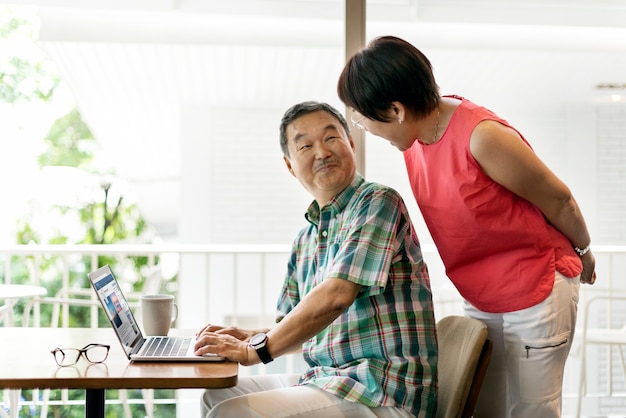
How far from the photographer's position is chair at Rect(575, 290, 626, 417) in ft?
12.7

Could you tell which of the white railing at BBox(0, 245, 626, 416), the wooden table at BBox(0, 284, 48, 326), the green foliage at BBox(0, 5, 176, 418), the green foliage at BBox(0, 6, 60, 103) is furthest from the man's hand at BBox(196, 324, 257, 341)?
the green foliage at BBox(0, 6, 60, 103)

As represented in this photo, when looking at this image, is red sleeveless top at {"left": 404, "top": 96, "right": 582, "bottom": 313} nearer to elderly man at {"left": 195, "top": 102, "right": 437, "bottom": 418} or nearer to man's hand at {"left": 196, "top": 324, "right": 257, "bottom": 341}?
elderly man at {"left": 195, "top": 102, "right": 437, "bottom": 418}

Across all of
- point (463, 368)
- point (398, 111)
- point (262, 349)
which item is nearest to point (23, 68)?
point (398, 111)

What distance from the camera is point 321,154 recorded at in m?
1.93

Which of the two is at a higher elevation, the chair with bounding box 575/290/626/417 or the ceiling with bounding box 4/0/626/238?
the ceiling with bounding box 4/0/626/238

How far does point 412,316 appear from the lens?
5.91 feet

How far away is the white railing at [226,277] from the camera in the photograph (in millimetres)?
4195

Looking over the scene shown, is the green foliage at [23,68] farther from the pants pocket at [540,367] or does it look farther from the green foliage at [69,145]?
the pants pocket at [540,367]

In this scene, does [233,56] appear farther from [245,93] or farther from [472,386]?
[472,386]

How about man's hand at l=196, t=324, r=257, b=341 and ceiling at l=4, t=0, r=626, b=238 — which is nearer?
man's hand at l=196, t=324, r=257, b=341

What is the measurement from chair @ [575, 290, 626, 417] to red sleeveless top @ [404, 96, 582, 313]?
215 centimetres

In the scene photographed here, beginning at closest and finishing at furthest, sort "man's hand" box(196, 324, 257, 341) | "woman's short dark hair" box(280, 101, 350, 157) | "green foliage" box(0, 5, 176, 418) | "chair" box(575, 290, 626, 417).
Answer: "man's hand" box(196, 324, 257, 341) < "woman's short dark hair" box(280, 101, 350, 157) < "chair" box(575, 290, 626, 417) < "green foliage" box(0, 5, 176, 418)

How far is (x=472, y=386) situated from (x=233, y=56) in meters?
5.61

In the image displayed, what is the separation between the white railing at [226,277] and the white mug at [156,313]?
75.3 inches
